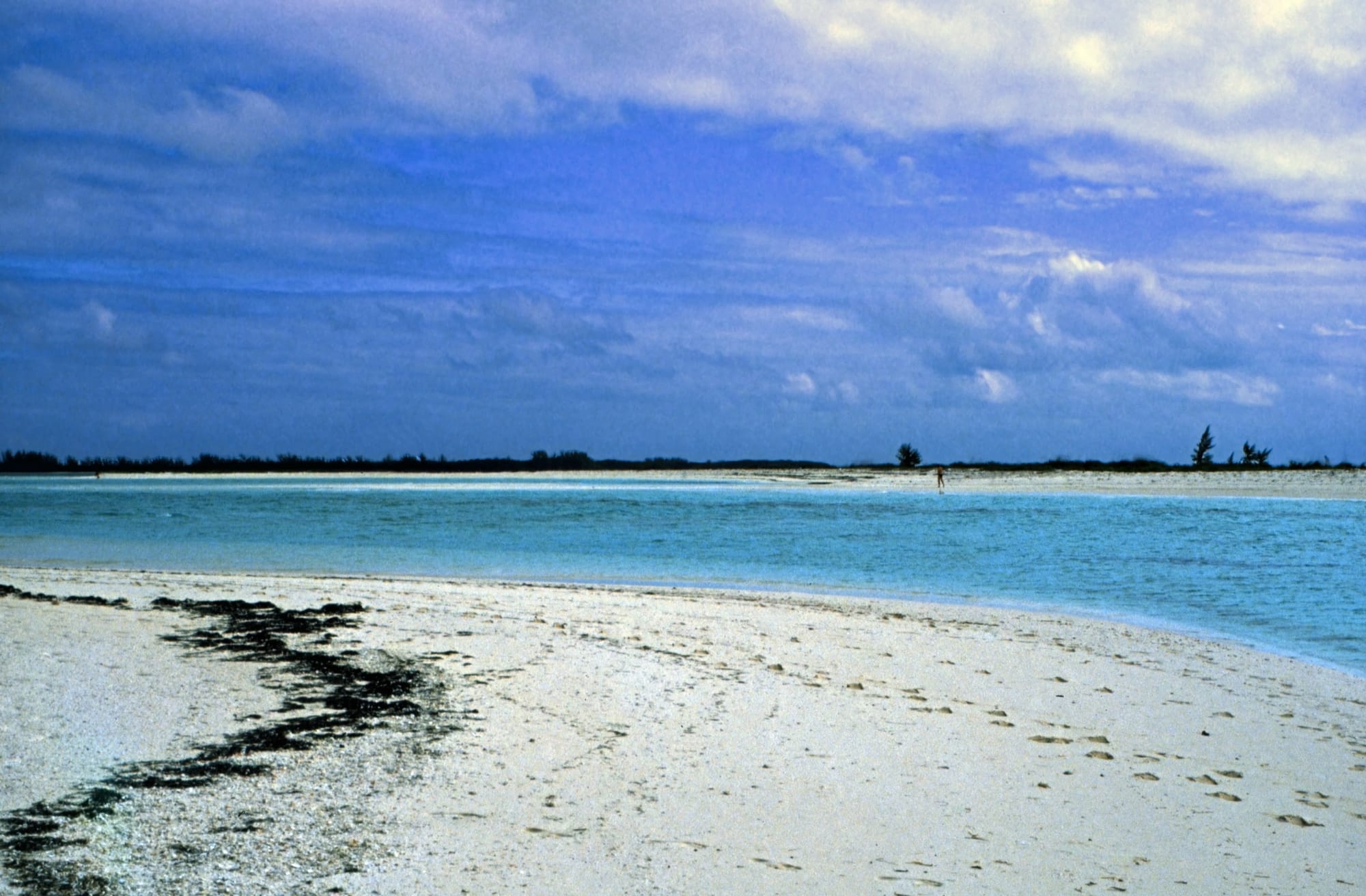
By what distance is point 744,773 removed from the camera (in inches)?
271

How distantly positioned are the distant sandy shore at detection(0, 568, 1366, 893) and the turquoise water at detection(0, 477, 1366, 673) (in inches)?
209

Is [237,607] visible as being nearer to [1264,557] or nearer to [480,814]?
[480,814]

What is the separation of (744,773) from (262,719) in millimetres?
3636

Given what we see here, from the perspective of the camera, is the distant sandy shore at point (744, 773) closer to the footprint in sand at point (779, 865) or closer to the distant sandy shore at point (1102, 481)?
the footprint in sand at point (779, 865)

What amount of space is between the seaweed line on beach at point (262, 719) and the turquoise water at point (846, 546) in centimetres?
953

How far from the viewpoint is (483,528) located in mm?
36719

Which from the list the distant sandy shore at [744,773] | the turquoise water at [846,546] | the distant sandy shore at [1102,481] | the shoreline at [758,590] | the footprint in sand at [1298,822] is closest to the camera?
the distant sandy shore at [744,773]

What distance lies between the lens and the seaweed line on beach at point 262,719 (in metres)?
5.04

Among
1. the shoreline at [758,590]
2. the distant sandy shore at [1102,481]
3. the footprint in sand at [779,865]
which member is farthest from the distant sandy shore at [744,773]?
the distant sandy shore at [1102,481]

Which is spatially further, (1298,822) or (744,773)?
(744,773)

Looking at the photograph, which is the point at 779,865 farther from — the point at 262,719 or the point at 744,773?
the point at 262,719

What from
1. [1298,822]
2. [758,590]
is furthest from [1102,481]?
[1298,822]

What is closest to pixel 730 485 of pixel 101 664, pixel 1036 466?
pixel 1036 466

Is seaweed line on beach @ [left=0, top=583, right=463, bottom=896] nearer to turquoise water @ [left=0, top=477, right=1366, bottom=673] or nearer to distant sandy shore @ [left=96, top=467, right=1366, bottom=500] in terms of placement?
turquoise water @ [left=0, top=477, right=1366, bottom=673]
